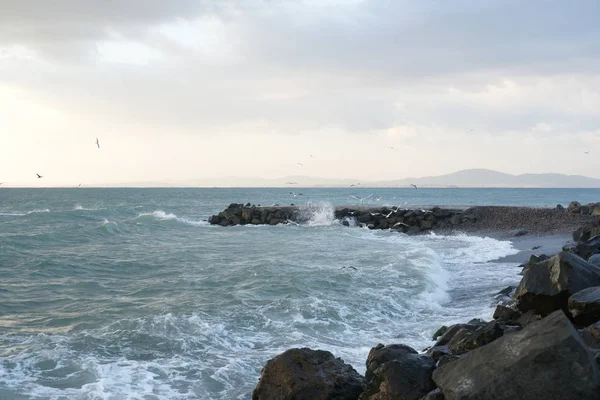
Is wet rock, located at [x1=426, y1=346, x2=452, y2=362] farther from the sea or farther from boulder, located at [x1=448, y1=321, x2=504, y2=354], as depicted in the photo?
the sea

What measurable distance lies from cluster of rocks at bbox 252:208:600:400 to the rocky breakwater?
2686 centimetres

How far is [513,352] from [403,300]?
9021 mm

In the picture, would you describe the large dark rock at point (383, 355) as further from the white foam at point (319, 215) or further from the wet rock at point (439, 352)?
the white foam at point (319, 215)

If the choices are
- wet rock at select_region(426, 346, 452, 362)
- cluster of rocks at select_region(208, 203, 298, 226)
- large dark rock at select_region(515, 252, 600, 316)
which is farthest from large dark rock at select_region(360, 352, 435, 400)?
cluster of rocks at select_region(208, 203, 298, 226)

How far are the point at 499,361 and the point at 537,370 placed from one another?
34cm

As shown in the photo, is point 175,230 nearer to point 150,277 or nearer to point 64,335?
point 150,277

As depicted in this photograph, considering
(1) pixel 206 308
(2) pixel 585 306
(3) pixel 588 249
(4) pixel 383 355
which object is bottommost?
(1) pixel 206 308

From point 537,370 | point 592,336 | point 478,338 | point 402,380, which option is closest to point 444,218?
point 478,338

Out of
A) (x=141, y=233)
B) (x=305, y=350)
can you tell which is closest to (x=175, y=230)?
(x=141, y=233)

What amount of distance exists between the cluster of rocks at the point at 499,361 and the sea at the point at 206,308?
60.8 inches

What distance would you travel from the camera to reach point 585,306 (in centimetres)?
716

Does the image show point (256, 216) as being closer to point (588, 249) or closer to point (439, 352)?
point (588, 249)

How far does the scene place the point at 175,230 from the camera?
1476 inches

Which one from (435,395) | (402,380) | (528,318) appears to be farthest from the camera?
(528,318)
